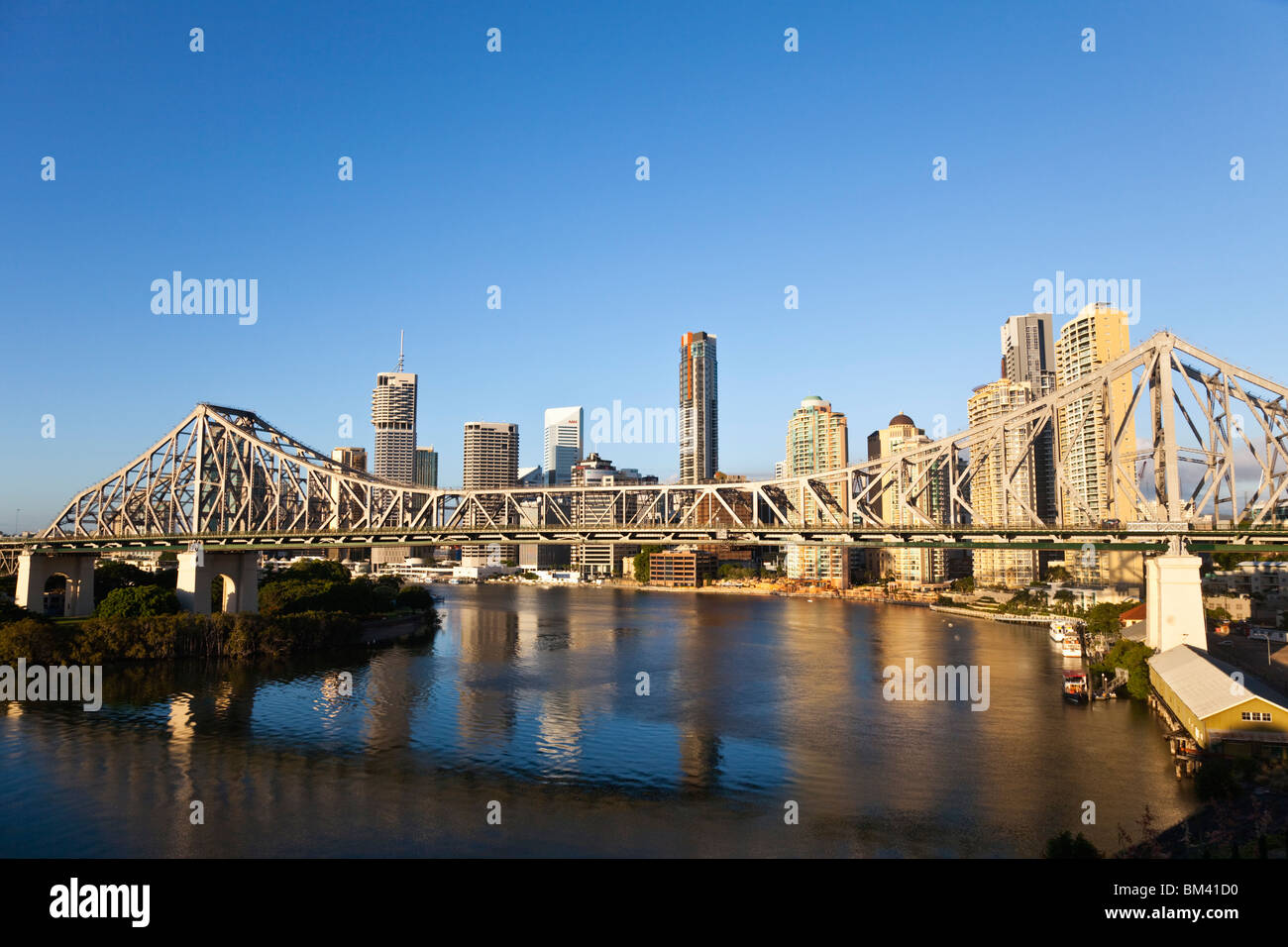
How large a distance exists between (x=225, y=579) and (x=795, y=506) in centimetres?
3738

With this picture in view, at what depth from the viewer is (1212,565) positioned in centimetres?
7112

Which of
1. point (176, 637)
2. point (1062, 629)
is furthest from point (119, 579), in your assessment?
point (1062, 629)

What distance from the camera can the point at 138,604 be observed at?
47.8 metres

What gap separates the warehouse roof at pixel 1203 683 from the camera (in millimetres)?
24906

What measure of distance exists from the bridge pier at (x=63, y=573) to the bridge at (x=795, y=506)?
0.11 m

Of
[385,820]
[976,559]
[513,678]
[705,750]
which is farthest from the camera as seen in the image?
[976,559]

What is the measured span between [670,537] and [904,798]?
21.6 meters

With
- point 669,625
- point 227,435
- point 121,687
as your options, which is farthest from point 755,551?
point 121,687

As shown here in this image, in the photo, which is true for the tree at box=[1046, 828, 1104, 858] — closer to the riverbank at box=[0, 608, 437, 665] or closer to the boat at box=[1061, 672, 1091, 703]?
the boat at box=[1061, 672, 1091, 703]

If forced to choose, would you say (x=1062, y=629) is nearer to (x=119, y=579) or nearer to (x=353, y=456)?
(x=119, y=579)

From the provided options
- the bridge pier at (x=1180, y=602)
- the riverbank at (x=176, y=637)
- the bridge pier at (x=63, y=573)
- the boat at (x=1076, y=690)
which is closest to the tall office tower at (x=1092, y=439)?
the bridge pier at (x=1180, y=602)

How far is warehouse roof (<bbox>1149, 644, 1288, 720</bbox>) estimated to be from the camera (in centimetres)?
2491
